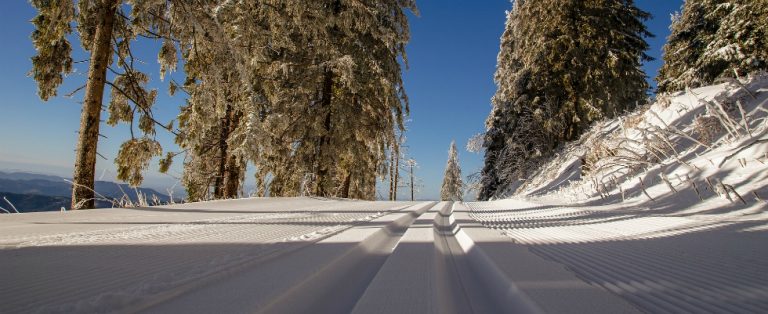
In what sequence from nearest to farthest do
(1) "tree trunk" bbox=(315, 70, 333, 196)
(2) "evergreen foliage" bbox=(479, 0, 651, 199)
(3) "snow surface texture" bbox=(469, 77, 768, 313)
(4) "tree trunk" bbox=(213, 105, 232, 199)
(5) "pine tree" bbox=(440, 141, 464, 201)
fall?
(3) "snow surface texture" bbox=(469, 77, 768, 313), (1) "tree trunk" bbox=(315, 70, 333, 196), (4) "tree trunk" bbox=(213, 105, 232, 199), (2) "evergreen foliage" bbox=(479, 0, 651, 199), (5) "pine tree" bbox=(440, 141, 464, 201)

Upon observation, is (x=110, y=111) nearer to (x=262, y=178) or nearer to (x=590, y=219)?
(x=262, y=178)

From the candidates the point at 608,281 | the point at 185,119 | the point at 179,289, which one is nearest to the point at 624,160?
the point at 608,281

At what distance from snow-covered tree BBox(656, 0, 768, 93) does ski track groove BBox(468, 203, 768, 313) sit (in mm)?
13098

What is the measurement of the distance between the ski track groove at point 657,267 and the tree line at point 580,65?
1066 cm

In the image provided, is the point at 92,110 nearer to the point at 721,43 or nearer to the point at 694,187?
the point at 694,187

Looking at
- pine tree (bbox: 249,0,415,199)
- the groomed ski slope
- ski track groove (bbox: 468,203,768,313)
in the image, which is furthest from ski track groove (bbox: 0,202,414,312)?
pine tree (bbox: 249,0,415,199)

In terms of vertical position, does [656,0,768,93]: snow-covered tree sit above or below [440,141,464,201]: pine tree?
above

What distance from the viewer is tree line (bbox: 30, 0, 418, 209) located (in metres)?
5.47

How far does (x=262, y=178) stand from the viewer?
33.8 ft

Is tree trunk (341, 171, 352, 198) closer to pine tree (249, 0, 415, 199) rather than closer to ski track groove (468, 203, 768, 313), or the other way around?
pine tree (249, 0, 415, 199)

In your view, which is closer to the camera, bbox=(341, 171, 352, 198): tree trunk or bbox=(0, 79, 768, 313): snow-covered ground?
bbox=(0, 79, 768, 313): snow-covered ground

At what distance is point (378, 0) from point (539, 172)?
7929 mm

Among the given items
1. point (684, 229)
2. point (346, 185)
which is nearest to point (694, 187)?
point (684, 229)

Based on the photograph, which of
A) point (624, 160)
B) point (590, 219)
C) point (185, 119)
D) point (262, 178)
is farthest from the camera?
point (185, 119)
